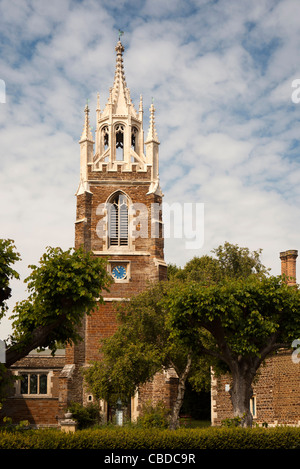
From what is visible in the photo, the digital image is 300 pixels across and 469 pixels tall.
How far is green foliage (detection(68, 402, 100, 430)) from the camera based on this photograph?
36.3 meters

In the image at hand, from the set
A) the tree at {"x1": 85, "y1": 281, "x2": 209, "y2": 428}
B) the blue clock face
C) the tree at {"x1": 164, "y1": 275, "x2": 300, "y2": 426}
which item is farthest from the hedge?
the blue clock face

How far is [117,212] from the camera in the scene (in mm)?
43000

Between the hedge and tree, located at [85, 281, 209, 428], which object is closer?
the hedge

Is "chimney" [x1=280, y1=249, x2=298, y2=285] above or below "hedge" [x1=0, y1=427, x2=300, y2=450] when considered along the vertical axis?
Result: above

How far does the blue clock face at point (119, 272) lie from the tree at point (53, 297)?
69.4 feet

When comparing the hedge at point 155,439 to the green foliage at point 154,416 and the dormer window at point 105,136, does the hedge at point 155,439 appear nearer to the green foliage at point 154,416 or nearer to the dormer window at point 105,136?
the green foliage at point 154,416

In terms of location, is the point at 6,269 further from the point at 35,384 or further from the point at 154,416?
the point at 35,384

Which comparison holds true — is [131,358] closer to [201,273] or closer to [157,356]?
[157,356]

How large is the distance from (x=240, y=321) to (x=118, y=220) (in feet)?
66.4

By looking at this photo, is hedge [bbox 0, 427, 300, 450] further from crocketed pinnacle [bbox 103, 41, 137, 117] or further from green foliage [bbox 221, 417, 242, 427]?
crocketed pinnacle [bbox 103, 41, 137, 117]

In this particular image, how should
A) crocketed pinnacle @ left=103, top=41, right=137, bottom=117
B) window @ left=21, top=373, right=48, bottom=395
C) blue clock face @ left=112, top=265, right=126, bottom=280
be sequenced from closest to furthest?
blue clock face @ left=112, top=265, right=126, bottom=280 < crocketed pinnacle @ left=103, top=41, right=137, bottom=117 < window @ left=21, top=373, right=48, bottom=395

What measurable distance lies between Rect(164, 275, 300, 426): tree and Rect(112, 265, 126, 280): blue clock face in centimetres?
1661

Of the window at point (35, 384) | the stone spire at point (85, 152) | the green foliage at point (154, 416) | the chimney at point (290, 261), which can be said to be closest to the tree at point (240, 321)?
the green foliage at point (154, 416)

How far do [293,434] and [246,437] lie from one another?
1.70 meters
